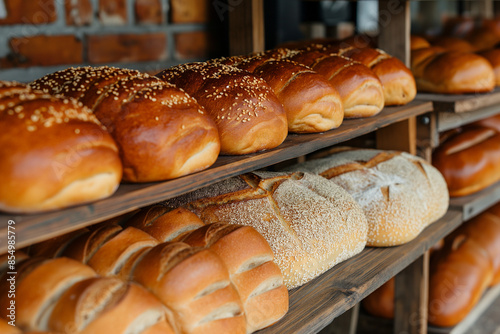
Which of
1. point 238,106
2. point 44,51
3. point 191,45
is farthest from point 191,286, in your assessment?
point 191,45

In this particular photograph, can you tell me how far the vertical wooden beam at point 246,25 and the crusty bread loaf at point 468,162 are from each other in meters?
1.04

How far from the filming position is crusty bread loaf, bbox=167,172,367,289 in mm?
1425

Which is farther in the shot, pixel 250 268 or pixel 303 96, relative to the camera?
pixel 303 96

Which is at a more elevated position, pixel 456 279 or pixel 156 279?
pixel 156 279

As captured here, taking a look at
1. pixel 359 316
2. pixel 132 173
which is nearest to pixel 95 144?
pixel 132 173

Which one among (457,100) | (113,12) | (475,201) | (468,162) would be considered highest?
(113,12)

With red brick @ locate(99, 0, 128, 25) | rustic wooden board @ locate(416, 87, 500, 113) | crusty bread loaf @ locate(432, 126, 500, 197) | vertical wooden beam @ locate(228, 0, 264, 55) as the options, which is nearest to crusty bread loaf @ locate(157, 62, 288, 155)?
vertical wooden beam @ locate(228, 0, 264, 55)

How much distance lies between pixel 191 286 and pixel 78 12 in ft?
4.66

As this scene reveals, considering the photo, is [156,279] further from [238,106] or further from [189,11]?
[189,11]

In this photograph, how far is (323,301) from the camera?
53.6 inches

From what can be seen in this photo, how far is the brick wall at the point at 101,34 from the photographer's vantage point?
186 centimetres

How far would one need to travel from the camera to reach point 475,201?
7.59 ft

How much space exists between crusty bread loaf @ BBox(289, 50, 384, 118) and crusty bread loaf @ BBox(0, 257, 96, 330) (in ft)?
3.26

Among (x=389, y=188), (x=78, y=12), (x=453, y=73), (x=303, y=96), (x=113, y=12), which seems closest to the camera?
(x=303, y=96)
